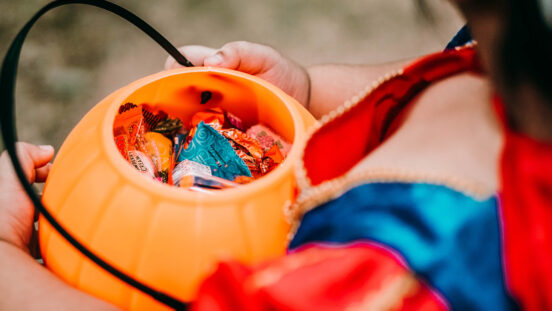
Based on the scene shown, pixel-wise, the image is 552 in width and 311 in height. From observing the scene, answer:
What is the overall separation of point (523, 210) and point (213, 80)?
0.40 m

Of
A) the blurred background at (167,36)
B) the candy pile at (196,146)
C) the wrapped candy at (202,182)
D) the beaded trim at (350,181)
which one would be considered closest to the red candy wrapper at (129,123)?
the candy pile at (196,146)

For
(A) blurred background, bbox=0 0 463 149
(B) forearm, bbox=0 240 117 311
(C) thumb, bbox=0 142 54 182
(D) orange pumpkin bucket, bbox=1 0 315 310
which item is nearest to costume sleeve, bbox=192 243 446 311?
(D) orange pumpkin bucket, bbox=1 0 315 310

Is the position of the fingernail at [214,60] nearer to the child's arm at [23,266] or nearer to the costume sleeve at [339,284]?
the child's arm at [23,266]

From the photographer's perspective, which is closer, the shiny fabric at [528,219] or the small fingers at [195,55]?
the shiny fabric at [528,219]

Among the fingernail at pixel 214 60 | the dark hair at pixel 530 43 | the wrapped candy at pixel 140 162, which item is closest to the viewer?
the dark hair at pixel 530 43

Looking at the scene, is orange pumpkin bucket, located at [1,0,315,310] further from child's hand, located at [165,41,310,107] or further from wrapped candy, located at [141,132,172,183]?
child's hand, located at [165,41,310,107]

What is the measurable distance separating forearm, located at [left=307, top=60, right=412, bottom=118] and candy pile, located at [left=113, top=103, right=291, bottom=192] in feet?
0.58

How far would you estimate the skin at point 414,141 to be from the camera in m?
0.27

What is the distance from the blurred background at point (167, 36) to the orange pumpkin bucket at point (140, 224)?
484 millimetres

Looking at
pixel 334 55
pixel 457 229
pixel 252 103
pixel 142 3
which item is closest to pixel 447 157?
pixel 457 229

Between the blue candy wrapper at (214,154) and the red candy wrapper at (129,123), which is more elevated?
the red candy wrapper at (129,123)

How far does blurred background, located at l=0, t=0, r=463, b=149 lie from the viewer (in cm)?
89

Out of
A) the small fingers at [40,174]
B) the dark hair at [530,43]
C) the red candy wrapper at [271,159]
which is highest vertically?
the dark hair at [530,43]

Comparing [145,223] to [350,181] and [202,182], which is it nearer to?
[202,182]
